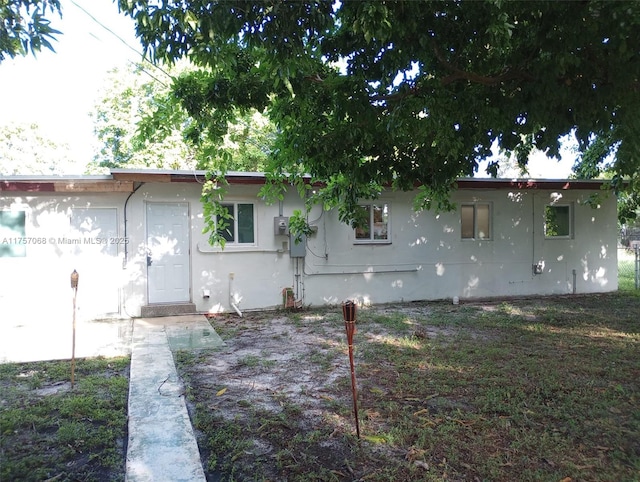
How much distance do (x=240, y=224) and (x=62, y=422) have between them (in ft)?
20.5

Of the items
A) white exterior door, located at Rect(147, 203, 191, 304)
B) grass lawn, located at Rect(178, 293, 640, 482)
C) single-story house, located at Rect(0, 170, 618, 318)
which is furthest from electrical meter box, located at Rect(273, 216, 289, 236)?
grass lawn, located at Rect(178, 293, 640, 482)

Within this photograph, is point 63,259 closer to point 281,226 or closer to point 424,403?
point 281,226

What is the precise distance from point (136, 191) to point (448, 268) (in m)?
7.30

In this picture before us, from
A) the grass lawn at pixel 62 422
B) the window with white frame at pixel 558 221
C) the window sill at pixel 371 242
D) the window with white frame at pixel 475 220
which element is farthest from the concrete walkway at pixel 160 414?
the window with white frame at pixel 558 221

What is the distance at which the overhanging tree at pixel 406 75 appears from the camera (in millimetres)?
3545

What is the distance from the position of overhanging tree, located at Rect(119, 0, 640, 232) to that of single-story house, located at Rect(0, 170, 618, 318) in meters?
3.49

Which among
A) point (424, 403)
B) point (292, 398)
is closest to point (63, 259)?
point (292, 398)

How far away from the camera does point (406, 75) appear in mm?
5121

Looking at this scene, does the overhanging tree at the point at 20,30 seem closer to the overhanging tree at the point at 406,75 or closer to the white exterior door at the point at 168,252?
the overhanging tree at the point at 406,75

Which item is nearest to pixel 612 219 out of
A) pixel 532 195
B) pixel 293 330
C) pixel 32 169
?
pixel 532 195

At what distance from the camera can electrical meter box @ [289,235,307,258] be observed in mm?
9992

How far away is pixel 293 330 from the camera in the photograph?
8.12m

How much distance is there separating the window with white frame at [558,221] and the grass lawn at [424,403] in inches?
184

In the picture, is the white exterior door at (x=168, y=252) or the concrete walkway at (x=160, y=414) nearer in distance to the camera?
the concrete walkway at (x=160, y=414)
